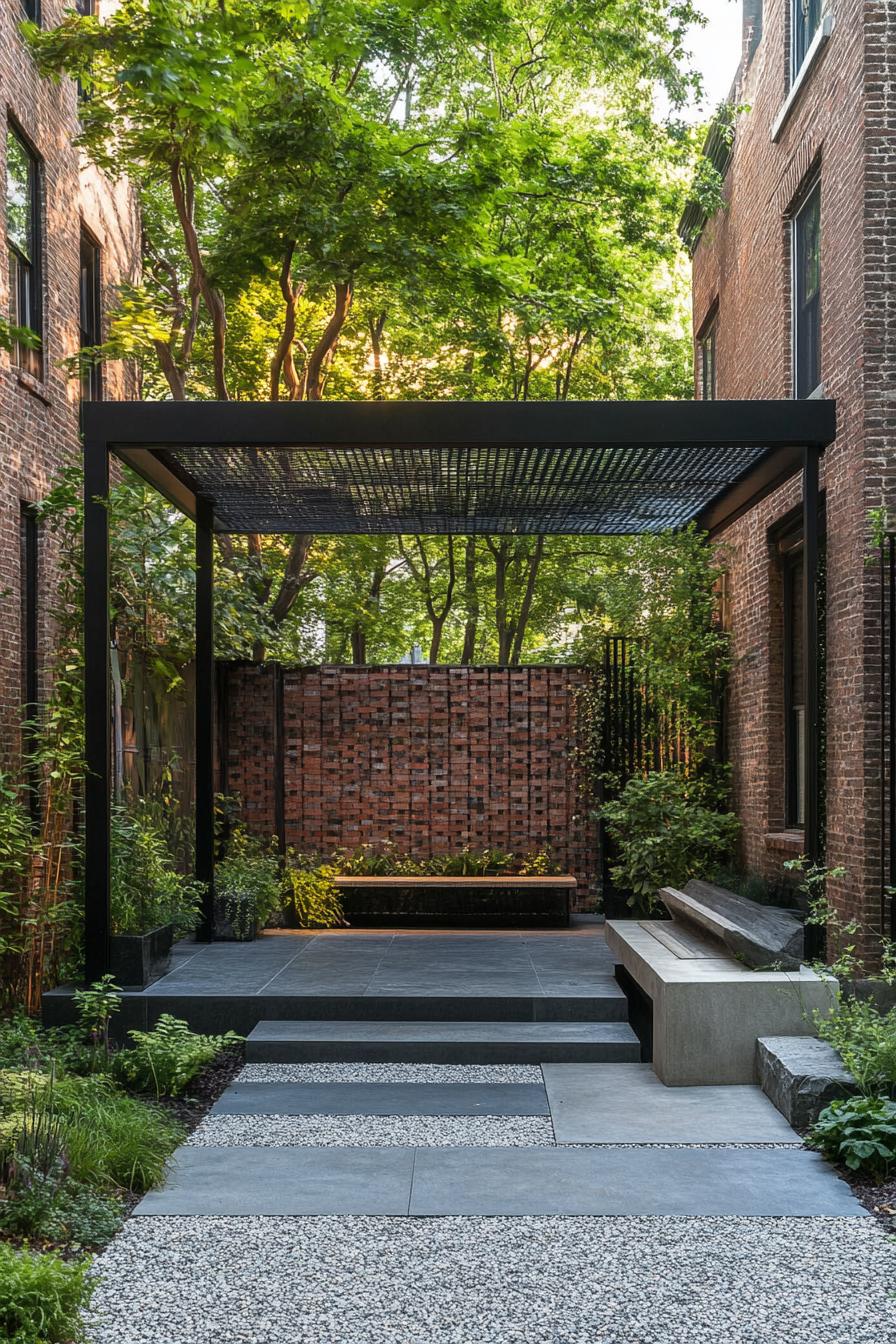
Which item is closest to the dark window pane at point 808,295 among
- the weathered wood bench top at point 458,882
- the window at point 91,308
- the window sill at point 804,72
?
the window sill at point 804,72

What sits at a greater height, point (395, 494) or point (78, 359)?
point (78, 359)

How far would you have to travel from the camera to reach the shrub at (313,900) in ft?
35.5

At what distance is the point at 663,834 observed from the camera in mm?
10211

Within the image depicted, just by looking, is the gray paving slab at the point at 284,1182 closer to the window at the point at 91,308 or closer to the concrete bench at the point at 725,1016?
the concrete bench at the point at 725,1016

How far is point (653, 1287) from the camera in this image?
4.11m

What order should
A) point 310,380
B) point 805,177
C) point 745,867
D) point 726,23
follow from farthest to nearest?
point 726,23, point 310,380, point 745,867, point 805,177

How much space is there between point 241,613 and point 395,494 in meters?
3.42

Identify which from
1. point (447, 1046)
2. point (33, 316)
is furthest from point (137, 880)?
point (33, 316)

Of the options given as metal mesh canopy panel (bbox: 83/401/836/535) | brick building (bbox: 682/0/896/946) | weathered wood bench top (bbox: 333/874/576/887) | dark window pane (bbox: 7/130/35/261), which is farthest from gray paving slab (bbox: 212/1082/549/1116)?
dark window pane (bbox: 7/130/35/261)

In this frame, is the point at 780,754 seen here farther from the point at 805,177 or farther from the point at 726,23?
the point at 726,23

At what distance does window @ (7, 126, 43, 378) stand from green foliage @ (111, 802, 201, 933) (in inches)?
133

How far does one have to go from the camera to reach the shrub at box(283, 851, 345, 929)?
1081cm

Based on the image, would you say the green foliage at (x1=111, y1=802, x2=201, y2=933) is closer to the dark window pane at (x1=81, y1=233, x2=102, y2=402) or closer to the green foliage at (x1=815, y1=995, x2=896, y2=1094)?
the green foliage at (x1=815, y1=995, x2=896, y2=1094)

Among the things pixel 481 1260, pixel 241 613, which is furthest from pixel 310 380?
pixel 481 1260
